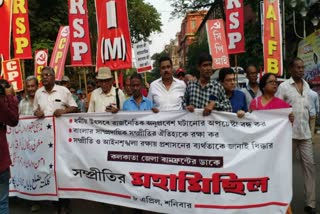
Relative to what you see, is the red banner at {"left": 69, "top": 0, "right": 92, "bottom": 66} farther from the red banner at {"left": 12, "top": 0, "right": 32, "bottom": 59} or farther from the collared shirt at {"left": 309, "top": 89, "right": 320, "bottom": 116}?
the collared shirt at {"left": 309, "top": 89, "right": 320, "bottom": 116}

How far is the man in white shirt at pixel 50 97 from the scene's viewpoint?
5.66 m

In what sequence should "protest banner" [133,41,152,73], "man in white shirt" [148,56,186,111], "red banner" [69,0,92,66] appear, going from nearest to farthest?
"man in white shirt" [148,56,186,111], "red banner" [69,0,92,66], "protest banner" [133,41,152,73]

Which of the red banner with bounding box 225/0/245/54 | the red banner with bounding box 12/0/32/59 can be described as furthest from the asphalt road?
the red banner with bounding box 12/0/32/59

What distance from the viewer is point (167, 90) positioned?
17.5 feet

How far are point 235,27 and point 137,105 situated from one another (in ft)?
14.2

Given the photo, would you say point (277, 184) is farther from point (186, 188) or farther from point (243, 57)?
point (243, 57)

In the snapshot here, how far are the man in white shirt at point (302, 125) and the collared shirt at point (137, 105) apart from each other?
5.58ft

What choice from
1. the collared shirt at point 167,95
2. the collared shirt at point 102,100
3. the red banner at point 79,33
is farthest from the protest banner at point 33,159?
the red banner at point 79,33

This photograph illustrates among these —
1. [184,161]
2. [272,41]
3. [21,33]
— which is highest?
[21,33]

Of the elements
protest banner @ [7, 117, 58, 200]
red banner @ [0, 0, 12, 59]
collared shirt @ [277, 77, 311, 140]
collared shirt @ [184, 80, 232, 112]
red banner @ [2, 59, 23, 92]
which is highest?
red banner @ [0, 0, 12, 59]

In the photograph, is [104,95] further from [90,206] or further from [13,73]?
[13,73]

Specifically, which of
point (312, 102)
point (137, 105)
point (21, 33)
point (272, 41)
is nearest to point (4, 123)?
point (137, 105)

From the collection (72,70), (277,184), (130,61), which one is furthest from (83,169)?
(72,70)

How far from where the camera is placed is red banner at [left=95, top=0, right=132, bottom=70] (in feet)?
20.7
